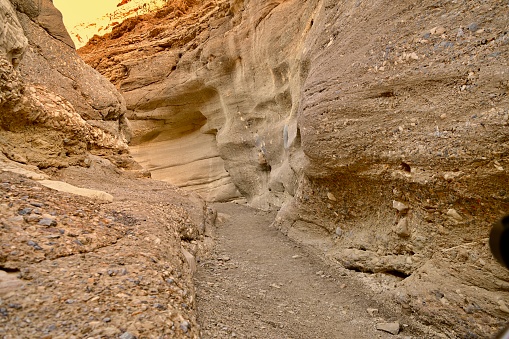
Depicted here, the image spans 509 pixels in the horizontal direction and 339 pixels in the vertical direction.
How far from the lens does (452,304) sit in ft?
9.45

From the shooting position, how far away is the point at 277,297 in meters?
3.48

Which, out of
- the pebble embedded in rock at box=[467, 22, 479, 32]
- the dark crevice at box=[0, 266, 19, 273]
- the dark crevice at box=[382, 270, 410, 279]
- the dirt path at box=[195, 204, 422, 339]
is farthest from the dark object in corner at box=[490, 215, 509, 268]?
the dark crevice at box=[382, 270, 410, 279]

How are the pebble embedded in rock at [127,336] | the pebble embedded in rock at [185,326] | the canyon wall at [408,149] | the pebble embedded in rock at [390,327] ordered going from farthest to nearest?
1. the pebble embedded in rock at [390,327]
2. the canyon wall at [408,149]
3. the pebble embedded in rock at [185,326]
4. the pebble embedded in rock at [127,336]

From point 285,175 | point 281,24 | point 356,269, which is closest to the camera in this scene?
point 356,269

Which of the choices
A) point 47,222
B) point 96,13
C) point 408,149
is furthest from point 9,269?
point 96,13

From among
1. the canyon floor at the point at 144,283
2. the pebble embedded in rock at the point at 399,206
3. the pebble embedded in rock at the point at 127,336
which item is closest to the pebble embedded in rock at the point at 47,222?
the canyon floor at the point at 144,283

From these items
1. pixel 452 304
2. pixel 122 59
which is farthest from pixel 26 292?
pixel 122 59

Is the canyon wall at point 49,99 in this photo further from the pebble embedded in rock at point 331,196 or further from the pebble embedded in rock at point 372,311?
the pebble embedded in rock at point 372,311

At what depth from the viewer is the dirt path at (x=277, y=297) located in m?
2.76

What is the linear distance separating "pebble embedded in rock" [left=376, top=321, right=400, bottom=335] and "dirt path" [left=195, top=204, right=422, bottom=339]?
0.04 meters

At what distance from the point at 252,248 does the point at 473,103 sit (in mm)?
3506

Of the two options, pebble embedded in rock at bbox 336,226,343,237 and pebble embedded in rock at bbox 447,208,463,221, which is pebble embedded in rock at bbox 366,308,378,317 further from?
pebble embedded in rock at bbox 336,226,343,237

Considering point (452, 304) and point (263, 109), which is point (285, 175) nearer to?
point (263, 109)

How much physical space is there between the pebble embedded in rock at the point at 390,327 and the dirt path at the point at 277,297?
4 centimetres
